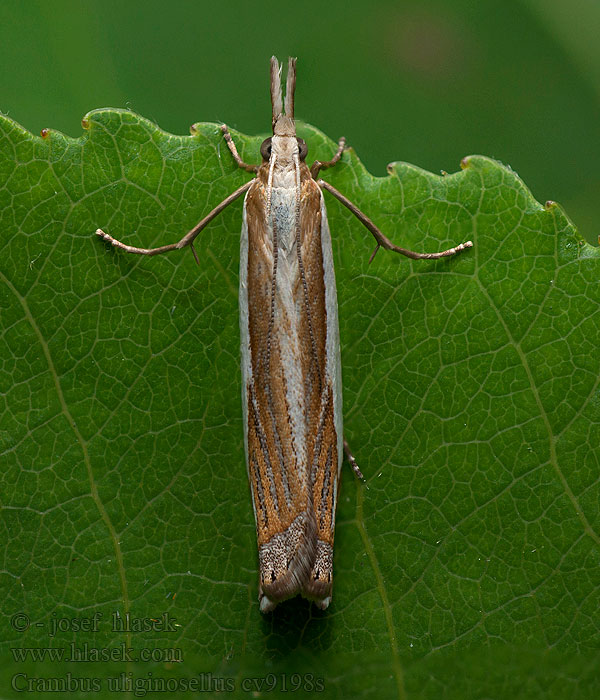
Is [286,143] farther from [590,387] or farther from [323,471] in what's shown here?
[590,387]

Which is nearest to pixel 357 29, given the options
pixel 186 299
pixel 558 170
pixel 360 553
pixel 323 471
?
pixel 558 170

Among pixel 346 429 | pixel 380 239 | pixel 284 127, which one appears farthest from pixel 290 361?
pixel 284 127

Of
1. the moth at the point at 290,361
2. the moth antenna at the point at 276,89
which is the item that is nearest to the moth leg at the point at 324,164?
the moth at the point at 290,361

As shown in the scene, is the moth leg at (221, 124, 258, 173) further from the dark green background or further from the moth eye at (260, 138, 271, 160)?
the dark green background

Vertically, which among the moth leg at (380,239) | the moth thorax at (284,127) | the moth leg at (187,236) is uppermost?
the moth thorax at (284,127)

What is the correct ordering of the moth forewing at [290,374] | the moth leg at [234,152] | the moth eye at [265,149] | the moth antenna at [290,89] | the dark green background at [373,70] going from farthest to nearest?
the dark green background at [373,70]
the moth antenna at [290,89]
the moth eye at [265,149]
the moth leg at [234,152]
the moth forewing at [290,374]

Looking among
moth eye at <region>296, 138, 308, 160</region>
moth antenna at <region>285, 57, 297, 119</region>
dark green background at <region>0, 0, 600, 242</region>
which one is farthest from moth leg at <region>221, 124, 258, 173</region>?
dark green background at <region>0, 0, 600, 242</region>

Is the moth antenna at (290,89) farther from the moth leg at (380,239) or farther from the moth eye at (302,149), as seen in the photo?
the moth leg at (380,239)
